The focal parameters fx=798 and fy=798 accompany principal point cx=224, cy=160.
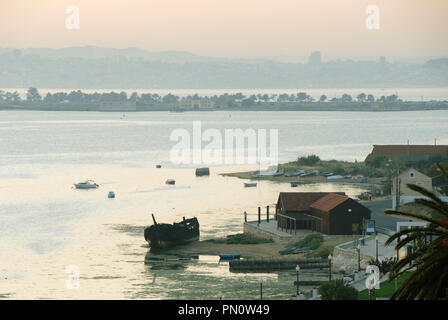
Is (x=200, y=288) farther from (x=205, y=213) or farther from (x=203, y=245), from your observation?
(x=205, y=213)

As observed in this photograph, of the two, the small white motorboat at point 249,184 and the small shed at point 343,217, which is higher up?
the small shed at point 343,217

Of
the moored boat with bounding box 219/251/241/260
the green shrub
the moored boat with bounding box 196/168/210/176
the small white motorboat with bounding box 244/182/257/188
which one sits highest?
the green shrub

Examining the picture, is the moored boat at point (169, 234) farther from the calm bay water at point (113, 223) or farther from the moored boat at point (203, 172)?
the moored boat at point (203, 172)

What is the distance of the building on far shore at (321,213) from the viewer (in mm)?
53844

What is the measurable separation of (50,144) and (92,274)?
511 ft

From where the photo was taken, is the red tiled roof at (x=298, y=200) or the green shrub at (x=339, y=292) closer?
the green shrub at (x=339, y=292)

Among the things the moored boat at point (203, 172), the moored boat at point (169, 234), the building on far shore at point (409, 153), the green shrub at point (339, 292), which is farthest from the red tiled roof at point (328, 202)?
the moored boat at point (203, 172)

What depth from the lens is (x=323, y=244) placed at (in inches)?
2008

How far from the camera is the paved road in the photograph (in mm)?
53088

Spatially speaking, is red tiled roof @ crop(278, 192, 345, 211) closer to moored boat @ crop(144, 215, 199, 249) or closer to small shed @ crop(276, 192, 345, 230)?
small shed @ crop(276, 192, 345, 230)

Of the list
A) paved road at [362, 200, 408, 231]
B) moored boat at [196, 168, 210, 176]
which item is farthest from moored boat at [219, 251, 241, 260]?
moored boat at [196, 168, 210, 176]

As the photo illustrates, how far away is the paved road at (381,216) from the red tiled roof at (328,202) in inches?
110

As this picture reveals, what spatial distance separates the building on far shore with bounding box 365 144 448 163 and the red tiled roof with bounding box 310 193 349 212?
178 feet

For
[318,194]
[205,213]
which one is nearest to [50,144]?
[205,213]
